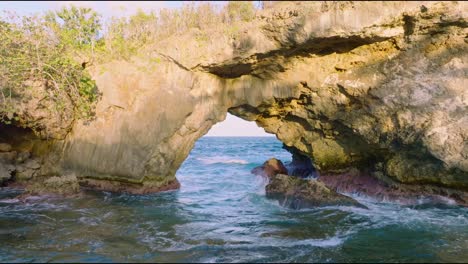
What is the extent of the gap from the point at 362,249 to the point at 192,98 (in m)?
7.41

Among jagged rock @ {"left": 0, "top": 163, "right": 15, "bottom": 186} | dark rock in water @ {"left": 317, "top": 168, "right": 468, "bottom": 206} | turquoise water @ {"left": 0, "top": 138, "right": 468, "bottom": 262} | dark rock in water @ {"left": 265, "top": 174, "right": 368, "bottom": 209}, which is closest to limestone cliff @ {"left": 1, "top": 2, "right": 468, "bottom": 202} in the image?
dark rock in water @ {"left": 317, "top": 168, "right": 468, "bottom": 206}

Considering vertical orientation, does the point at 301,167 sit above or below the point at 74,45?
below

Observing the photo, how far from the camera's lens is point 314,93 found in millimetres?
12859

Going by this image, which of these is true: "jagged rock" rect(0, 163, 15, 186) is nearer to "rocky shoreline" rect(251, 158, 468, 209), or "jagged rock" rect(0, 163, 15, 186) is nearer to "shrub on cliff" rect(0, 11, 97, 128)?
"shrub on cliff" rect(0, 11, 97, 128)

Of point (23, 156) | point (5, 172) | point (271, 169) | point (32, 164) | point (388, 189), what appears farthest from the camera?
point (271, 169)

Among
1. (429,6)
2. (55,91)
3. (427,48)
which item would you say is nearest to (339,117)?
(427,48)

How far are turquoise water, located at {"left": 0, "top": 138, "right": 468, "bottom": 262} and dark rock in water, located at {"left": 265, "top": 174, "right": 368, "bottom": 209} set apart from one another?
1.28ft

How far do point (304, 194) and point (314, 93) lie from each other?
353 cm

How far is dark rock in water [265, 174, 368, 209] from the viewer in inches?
427

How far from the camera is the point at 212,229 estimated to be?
28.0ft

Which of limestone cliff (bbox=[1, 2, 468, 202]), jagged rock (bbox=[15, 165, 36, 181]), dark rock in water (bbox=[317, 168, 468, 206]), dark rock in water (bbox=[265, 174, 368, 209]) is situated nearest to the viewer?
limestone cliff (bbox=[1, 2, 468, 202])

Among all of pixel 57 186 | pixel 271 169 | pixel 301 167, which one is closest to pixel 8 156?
pixel 57 186

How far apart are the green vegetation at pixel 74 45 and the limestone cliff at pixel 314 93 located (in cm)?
48

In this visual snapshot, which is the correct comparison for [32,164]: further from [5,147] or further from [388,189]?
[388,189]
